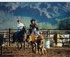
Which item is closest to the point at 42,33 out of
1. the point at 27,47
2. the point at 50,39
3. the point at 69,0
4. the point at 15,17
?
the point at 50,39

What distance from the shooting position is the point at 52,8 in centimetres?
205

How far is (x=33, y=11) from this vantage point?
2.05 m

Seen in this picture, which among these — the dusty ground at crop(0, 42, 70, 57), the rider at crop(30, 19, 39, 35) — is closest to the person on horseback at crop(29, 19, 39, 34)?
the rider at crop(30, 19, 39, 35)

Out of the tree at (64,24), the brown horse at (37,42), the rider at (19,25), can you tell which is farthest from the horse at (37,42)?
the tree at (64,24)

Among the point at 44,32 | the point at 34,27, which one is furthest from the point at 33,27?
the point at 44,32

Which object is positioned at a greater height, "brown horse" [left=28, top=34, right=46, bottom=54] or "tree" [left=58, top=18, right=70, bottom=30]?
"tree" [left=58, top=18, right=70, bottom=30]

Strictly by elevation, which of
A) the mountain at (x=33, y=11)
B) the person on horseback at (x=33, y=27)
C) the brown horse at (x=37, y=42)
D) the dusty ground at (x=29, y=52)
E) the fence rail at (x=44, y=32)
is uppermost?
the mountain at (x=33, y=11)

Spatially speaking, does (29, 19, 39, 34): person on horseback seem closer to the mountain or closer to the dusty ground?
the mountain

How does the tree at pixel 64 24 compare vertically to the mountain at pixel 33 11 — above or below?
below

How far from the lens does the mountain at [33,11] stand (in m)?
2.03

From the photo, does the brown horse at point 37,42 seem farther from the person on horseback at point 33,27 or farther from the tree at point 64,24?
the tree at point 64,24

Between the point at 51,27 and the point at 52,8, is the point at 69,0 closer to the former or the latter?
the point at 52,8

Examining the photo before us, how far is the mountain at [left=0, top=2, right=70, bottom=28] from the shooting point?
2.03 m

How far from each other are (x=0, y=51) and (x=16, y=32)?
32 centimetres
